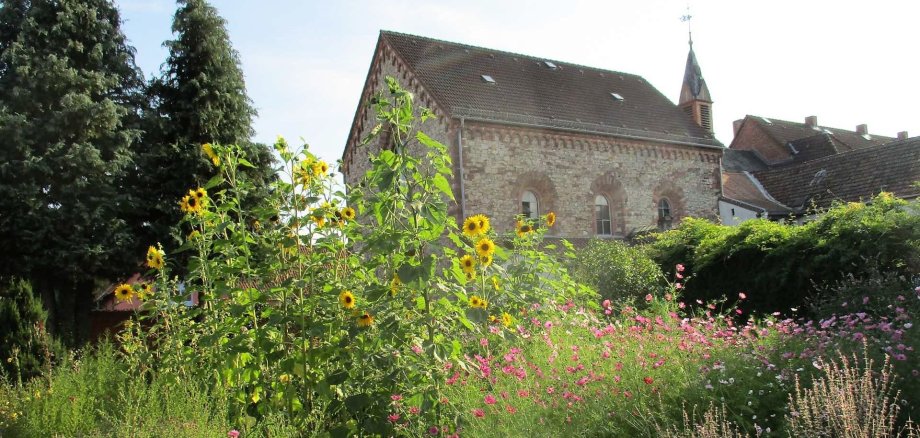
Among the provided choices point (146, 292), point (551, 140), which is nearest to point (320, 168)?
point (146, 292)

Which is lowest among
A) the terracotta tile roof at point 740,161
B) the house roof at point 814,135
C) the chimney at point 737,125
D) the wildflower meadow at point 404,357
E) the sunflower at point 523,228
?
the wildflower meadow at point 404,357

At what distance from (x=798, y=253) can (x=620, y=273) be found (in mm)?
3093

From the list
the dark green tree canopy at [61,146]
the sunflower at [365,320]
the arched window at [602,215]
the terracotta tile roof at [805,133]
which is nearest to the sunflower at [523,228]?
the sunflower at [365,320]

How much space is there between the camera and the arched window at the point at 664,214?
2489 centimetres

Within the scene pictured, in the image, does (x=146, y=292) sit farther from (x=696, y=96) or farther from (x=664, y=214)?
(x=696, y=96)

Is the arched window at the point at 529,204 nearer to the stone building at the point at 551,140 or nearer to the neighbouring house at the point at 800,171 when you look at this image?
the stone building at the point at 551,140

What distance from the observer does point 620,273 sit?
12.7 meters

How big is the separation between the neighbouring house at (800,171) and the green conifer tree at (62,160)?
1585 cm

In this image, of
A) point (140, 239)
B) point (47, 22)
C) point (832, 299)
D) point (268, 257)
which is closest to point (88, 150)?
point (140, 239)

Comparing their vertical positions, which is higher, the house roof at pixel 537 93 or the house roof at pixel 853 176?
the house roof at pixel 537 93

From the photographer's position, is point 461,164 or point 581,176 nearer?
point 461,164

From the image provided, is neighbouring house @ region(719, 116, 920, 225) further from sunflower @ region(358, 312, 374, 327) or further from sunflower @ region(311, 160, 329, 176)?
sunflower @ region(358, 312, 374, 327)

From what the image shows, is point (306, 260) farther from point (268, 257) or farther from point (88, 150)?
point (88, 150)

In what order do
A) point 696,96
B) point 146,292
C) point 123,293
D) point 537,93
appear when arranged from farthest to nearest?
point 696,96, point 537,93, point 146,292, point 123,293
